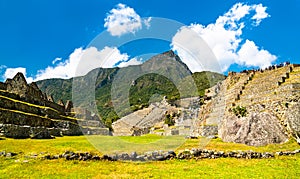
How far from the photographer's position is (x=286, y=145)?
24031 millimetres

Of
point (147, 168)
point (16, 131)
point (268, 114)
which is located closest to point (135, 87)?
point (268, 114)

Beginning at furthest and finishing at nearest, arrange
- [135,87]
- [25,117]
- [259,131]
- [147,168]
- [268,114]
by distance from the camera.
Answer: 1. [135,87]
2. [25,117]
3. [268,114]
4. [259,131]
5. [147,168]

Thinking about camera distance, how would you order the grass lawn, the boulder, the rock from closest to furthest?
the grass lawn
the rock
the boulder

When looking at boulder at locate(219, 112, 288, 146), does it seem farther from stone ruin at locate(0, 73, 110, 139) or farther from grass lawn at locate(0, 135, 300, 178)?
stone ruin at locate(0, 73, 110, 139)

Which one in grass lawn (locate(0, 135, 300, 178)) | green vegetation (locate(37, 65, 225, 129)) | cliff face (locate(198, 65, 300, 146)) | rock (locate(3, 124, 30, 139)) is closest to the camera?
grass lawn (locate(0, 135, 300, 178))

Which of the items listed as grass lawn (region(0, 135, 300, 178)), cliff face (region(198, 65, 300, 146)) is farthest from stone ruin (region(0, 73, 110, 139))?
cliff face (region(198, 65, 300, 146))

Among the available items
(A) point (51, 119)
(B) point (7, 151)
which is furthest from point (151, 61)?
(A) point (51, 119)

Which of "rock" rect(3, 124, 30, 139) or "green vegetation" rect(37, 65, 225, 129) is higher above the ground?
"green vegetation" rect(37, 65, 225, 129)

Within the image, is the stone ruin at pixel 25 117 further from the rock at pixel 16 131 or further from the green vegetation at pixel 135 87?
the green vegetation at pixel 135 87

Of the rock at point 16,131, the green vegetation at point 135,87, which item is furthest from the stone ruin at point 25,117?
the green vegetation at point 135,87

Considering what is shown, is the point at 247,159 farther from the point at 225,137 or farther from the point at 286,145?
the point at 225,137

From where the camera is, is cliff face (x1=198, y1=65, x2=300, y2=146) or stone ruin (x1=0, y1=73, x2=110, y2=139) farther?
cliff face (x1=198, y1=65, x2=300, y2=146)

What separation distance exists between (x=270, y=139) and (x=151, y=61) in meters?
14.6

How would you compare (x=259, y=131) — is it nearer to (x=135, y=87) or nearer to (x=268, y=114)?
(x=268, y=114)
